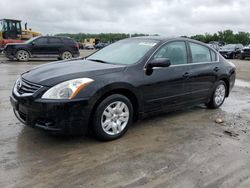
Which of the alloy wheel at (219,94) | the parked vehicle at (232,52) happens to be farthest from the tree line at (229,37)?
the alloy wheel at (219,94)

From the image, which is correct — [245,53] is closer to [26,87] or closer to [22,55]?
[22,55]

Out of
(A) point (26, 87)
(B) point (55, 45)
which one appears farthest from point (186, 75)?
(B) point (55, 45)

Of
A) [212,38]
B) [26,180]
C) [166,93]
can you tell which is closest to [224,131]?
[166,93]

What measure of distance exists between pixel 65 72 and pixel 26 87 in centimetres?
58

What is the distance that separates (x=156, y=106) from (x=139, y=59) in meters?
0.84

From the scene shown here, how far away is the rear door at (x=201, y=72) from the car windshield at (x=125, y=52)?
996 mm

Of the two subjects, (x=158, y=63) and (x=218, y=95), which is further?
(x=218, y=95)

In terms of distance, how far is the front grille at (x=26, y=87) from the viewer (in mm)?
4176

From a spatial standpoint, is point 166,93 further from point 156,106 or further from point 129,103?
point 129,103

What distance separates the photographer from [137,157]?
4051 millimetres

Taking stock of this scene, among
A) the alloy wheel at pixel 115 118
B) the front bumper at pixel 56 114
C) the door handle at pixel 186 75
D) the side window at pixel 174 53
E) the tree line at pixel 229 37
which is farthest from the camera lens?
the tree line at pixel 229 37

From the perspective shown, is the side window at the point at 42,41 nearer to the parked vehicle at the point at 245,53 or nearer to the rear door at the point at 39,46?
the rear door at the point at 39,46

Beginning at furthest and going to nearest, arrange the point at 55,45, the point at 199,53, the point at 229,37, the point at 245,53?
the point at 229,37 → the point at 245,53 → the point at 55,45 → the point at 199,53

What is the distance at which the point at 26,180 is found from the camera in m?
3.35
